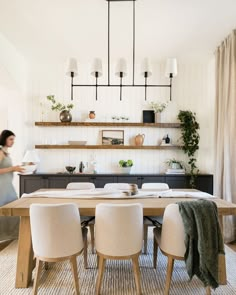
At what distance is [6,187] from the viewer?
2.77 meters

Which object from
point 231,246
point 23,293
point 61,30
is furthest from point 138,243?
point 61,30

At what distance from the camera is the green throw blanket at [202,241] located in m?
1.73

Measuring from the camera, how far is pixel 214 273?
68.2 inches

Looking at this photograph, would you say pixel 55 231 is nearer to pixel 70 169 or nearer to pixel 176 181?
pixel 70 169

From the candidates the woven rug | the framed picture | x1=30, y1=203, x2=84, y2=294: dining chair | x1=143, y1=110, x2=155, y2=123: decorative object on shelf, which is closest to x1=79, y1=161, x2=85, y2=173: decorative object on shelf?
the framed picture

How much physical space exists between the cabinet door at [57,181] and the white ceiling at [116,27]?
2317 mm

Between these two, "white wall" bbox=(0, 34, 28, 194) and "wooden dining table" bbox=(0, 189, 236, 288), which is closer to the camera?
"wooden dining table" bbox=(0, 189, 236, 288)

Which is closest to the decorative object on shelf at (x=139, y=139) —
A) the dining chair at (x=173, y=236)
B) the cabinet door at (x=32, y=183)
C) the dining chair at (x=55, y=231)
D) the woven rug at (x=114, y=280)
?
the cabinet door at (x=32, y=183)

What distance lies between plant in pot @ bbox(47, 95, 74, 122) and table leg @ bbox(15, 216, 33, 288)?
2.53 meters

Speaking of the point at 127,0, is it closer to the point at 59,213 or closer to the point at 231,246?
the point at 59,213

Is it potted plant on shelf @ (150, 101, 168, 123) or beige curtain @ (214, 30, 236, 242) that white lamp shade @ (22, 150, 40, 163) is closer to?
potted plant on shelf @ (150, 101, 168, 123)

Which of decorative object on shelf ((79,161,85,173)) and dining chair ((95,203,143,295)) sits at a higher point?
decorative object on shelf ((79,161,85,173))

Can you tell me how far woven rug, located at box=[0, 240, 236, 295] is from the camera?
1.95m

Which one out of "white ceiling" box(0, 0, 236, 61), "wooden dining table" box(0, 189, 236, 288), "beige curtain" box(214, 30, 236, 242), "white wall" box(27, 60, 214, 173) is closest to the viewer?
"wooden dining table" box(0, 189, 236, 288)
